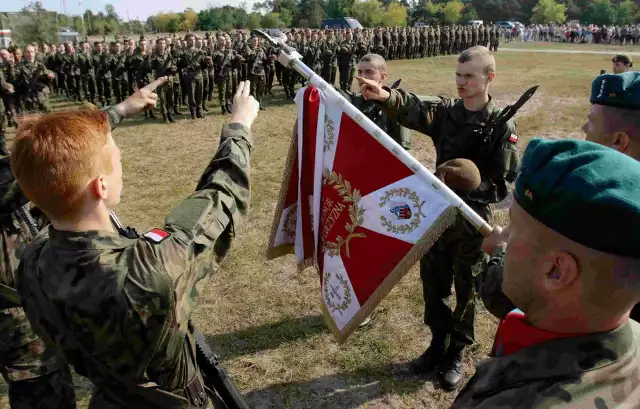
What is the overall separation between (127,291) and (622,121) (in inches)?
83.2

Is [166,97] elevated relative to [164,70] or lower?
lower

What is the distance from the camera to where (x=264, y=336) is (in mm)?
3785

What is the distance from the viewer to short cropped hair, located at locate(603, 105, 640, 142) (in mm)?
2057

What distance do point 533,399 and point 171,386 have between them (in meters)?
1.15

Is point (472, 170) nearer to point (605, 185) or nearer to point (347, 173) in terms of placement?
point (347, 173)

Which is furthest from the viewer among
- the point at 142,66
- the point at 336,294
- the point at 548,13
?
the point at 548,13

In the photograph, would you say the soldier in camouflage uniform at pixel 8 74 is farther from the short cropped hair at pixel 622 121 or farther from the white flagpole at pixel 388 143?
the short cropped hair at pixel 622 121

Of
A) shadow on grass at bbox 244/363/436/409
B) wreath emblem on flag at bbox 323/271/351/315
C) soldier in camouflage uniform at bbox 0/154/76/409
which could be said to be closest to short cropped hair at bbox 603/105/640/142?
wreath emblem on flag at bbox 323/271/351/315

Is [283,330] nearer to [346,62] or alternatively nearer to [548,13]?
[346,62]

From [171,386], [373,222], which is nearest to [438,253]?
[373,222]

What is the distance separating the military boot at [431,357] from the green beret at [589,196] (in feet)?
8.28

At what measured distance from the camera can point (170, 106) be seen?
11.8 meters

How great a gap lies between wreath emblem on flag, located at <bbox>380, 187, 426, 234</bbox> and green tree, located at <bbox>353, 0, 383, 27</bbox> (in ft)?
209

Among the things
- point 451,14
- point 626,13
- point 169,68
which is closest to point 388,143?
point 169,68
